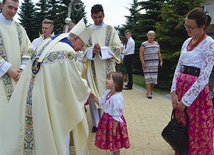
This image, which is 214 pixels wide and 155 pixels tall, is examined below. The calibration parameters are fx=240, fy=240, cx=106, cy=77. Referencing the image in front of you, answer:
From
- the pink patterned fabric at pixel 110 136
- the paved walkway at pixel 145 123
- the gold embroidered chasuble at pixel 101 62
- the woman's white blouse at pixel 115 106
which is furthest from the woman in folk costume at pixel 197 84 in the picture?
the gold embroidered chasuble at pixel 101 62

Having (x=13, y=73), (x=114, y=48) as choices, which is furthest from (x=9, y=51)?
(x=114, y=48)

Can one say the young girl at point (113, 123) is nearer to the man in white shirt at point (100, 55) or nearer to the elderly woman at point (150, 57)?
the man in white shirt at point (100, 55)

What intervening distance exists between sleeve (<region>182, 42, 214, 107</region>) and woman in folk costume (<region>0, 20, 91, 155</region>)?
3.79 ft

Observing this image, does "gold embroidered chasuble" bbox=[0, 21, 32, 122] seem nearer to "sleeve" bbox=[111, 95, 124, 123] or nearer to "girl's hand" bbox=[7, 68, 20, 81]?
"girl's hand" bbox=[7, 68, 20, 81]

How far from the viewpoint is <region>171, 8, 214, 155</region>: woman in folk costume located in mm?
2604

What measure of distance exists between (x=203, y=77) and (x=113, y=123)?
51.0 inches

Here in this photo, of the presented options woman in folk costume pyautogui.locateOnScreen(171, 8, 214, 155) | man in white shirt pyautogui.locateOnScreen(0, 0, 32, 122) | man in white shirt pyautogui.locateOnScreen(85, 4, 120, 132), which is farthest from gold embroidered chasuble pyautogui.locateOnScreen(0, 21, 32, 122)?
woman in folk costume pyautogui.locateOnScreen(171, 8, 214, 155)

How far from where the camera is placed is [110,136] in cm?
322

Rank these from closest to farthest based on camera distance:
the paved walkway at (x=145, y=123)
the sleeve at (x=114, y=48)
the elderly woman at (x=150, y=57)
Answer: the paved walkway at (x=145, y=123), the sleeve at (x=114, y=48), the elderly woman at (x=150, y=57)

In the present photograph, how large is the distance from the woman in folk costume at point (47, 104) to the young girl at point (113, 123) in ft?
1.82

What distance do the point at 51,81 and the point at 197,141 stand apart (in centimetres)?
181

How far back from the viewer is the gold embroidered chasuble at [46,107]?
2.54 m

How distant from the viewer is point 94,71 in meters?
4.49

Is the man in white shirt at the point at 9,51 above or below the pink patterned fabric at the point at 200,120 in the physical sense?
above
